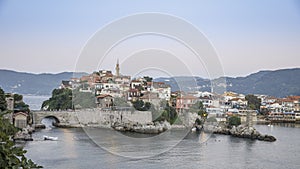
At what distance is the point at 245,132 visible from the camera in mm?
8961

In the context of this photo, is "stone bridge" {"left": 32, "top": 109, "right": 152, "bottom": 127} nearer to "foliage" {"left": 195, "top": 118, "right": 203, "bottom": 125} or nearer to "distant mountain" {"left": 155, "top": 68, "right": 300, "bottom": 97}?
"foliage" {"left": 195, "top": 118, "right": 203, "bottom": 125}

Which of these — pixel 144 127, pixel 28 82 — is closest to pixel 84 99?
pixel 144 127

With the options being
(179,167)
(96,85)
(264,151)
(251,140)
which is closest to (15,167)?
(179,167)

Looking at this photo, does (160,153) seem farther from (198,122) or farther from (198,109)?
(198,109)

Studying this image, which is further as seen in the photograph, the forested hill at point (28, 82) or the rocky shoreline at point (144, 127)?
the forested hill at point (28, 82)

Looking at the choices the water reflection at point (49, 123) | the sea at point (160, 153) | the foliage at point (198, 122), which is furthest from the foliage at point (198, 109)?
the water reflection at point (49, 123)

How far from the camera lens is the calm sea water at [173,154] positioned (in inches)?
204

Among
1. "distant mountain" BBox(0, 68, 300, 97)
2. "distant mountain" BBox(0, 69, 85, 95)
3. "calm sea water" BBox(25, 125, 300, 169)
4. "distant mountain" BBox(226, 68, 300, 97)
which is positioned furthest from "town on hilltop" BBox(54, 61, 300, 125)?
"distant mountain" BBox(0, 69, 85, 95)

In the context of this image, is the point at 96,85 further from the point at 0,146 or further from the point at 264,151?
the point at 0,146

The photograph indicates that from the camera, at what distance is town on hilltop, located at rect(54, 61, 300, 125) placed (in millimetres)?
11258

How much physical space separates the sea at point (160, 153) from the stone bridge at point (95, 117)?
2.00 m

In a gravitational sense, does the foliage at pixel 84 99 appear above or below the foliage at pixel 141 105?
above

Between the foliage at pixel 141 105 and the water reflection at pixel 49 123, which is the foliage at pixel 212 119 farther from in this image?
the water reflection at pixel 49 123

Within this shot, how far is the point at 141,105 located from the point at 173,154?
4.83 metres
